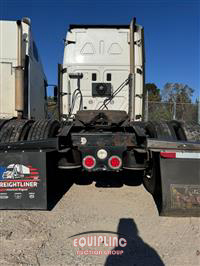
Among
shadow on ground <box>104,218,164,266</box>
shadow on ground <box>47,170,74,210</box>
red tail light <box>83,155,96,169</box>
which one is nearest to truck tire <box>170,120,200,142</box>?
red tail light <box>83,155,96,169</box>

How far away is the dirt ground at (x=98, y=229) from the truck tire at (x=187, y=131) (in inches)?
40.8

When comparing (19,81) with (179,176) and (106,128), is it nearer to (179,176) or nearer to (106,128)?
(106,128)

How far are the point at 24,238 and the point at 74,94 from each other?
3.55 meters

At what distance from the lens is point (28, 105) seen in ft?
16.8

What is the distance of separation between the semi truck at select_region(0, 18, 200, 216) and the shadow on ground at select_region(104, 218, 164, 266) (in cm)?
60

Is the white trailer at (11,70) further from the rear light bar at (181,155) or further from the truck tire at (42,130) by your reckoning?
the rear light bar at (181,155)

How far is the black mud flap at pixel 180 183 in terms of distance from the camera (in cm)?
303

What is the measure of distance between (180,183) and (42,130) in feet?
6.51

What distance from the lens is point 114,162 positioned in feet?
10.5

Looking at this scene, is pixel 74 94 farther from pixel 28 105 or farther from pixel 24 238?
pixel 24 238

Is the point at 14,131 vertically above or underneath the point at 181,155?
above

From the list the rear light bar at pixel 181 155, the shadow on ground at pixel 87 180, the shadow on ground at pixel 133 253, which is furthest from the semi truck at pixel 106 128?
the shadow on ground at pixel 133 253

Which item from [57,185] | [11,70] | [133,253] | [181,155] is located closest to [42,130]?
[57,185]

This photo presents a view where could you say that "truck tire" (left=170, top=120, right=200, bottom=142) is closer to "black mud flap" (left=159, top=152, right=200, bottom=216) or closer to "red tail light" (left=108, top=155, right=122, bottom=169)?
"black mud flap" (left=159, top=152, right=200, bottom=216)
